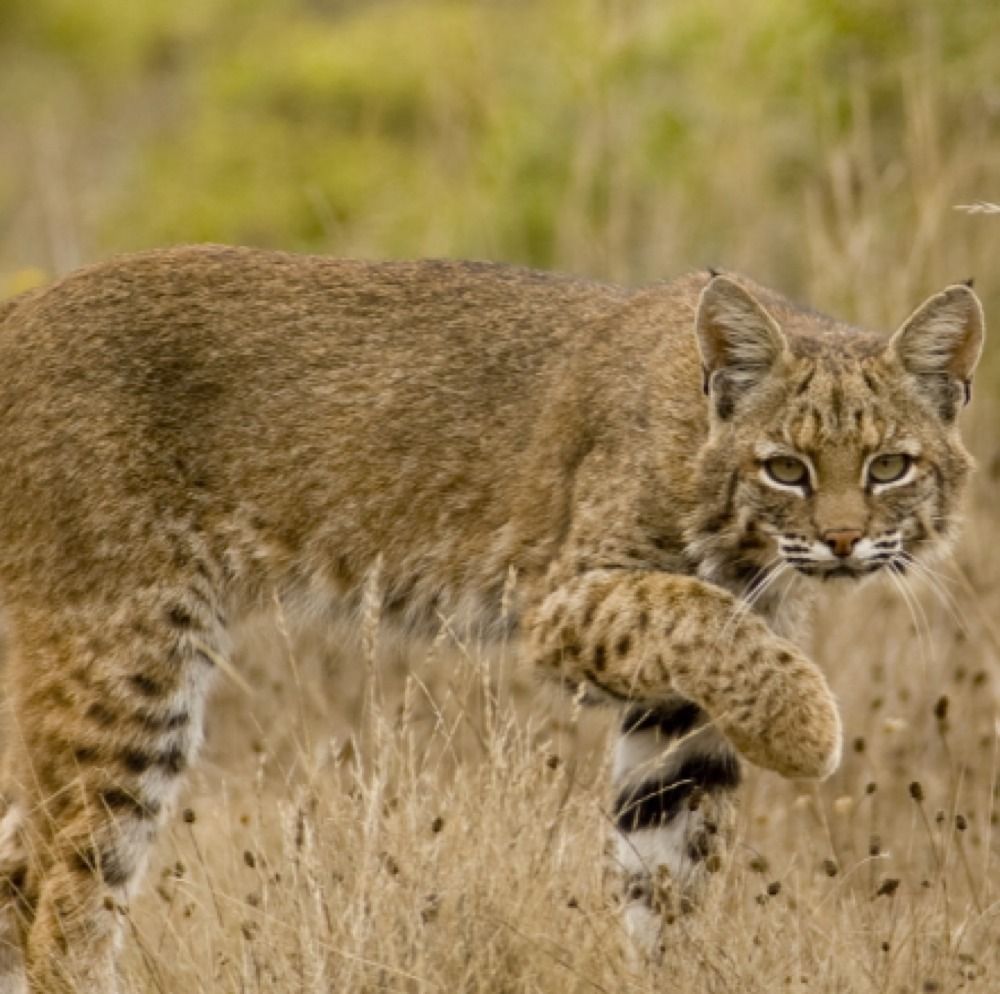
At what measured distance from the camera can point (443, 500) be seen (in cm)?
655

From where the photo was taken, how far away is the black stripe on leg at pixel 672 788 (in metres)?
6.38

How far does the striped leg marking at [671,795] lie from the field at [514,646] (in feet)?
0.49

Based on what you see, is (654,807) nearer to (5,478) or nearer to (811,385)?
(811,385)

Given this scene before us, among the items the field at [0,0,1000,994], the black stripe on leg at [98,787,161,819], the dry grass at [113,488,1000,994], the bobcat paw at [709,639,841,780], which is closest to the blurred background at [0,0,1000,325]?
the field at [0,0,1000,994]

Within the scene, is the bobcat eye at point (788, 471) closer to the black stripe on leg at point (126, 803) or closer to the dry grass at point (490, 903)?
the dry grass at point (490, 903)

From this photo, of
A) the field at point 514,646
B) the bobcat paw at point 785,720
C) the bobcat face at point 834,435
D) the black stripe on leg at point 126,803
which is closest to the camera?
the field at point 514,646

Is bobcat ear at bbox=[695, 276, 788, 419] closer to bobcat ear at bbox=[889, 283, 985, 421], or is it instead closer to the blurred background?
Result: bobcat ear at bbox=[889, 283, 985, 421]

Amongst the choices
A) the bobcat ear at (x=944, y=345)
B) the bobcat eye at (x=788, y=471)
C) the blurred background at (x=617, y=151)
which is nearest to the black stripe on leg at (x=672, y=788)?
the bobcat eye at (x=788, y=471)

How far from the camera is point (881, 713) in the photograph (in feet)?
25.9

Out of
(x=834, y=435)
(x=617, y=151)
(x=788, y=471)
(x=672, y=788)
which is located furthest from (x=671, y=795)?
(x=617, y=151)

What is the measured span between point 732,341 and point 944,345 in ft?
1.68

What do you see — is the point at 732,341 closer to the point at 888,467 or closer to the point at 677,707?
the point at 888,467

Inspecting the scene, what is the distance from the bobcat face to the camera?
572cm

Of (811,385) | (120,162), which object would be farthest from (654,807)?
(120,162)
